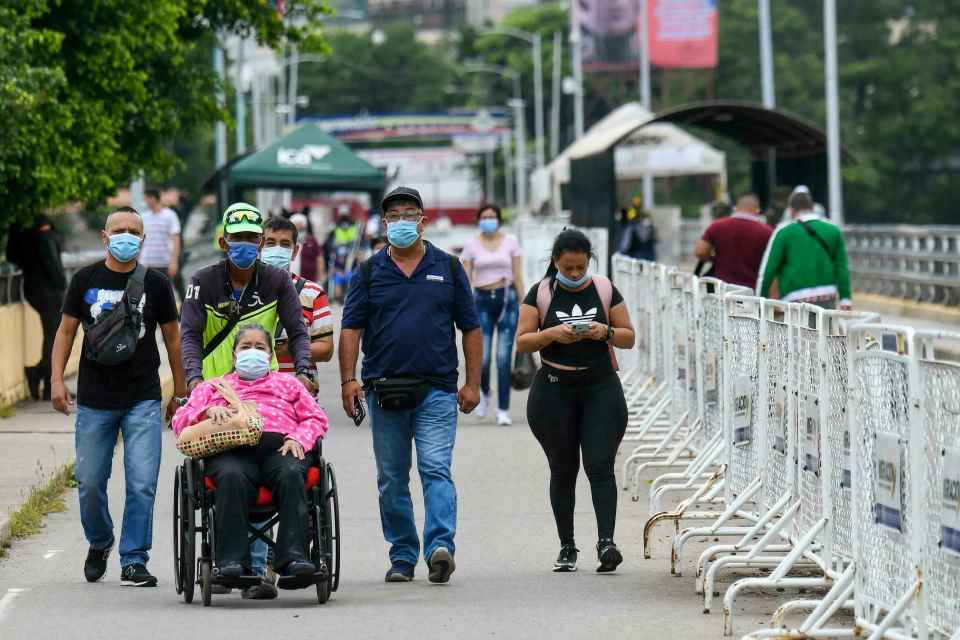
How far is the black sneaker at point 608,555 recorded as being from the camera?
389 inches

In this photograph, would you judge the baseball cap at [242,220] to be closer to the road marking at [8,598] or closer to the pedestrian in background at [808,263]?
the road marking at [8,598]

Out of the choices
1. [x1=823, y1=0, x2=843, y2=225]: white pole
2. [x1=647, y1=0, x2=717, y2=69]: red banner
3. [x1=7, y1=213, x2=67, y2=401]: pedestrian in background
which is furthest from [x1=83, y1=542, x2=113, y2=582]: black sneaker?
[x1=647, y1=0, x2=717, y2=69]: red banner

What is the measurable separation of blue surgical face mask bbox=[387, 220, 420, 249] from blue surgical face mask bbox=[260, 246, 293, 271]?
89 cm

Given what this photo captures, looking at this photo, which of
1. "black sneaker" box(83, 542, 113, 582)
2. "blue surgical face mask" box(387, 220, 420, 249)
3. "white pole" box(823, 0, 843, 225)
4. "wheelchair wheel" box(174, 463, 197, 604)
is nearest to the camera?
"wheelchair wheel" box(174, 463, 197, 604)

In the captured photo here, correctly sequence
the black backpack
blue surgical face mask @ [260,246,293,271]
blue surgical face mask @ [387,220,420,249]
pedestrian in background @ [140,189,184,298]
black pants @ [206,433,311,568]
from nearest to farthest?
black pants @ [206,433,311,568], the black backpack, blue surgical face mask @ [387,220,420,249], blue surgical face mask @ [260,246,293,271], pedestrian in background @ [140,189,184,298]

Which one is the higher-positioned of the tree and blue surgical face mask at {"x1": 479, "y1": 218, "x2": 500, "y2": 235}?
the tree

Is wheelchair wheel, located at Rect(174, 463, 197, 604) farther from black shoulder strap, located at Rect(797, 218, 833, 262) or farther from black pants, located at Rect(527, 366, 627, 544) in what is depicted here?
black shoulder strap, located at Rect(797, 218, 833, 262)

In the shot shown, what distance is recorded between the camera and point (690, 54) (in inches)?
→ 2157

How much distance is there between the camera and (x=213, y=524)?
868cm

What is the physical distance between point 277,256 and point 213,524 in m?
2.11

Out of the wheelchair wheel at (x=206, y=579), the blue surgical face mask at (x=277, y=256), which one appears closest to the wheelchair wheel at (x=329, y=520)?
the wheelchair wheel at (x=206, y=579)

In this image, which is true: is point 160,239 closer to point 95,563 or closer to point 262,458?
point 95,563

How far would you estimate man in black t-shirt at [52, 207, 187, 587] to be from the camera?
9.62 meters

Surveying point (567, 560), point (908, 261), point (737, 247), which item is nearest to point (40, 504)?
point (567, 560)
